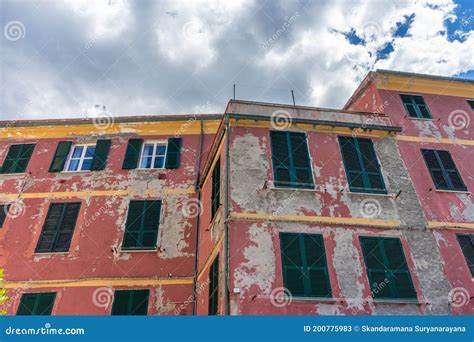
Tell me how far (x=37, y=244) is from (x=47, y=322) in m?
7.05

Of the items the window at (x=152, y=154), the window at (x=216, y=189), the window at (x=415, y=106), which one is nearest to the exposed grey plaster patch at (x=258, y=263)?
the window at (x=216, y=189)

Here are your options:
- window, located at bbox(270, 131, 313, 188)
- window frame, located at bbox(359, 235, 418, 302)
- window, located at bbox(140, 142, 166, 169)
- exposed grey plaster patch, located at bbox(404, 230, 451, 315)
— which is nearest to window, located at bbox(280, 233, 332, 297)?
window frame, located at bbox(359, 235, 418, 302)

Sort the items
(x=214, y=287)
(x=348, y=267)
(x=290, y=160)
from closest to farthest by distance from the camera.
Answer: (x=348, y=267), (x=214, y=287), (x=290, y=160)

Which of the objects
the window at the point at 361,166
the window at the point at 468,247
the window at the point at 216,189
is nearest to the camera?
the window at the point at 468,247

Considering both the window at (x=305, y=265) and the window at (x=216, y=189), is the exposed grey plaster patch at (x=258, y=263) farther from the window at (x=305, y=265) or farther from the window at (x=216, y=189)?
the window at (x=216, y=189)

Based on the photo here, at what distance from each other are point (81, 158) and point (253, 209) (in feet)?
27.5

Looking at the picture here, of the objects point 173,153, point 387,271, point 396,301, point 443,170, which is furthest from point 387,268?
point 173,153

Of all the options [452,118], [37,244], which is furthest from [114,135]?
[452,118]

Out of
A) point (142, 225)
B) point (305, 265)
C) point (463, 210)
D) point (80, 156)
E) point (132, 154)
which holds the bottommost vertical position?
point (305, 265)

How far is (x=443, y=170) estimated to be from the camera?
37.3ft

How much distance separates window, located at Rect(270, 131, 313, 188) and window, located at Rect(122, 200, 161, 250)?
492 centimetres

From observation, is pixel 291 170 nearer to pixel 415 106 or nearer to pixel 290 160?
pixel 290 160

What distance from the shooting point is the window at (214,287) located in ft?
29.7

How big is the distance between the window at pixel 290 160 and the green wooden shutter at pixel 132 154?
5.95 meters
